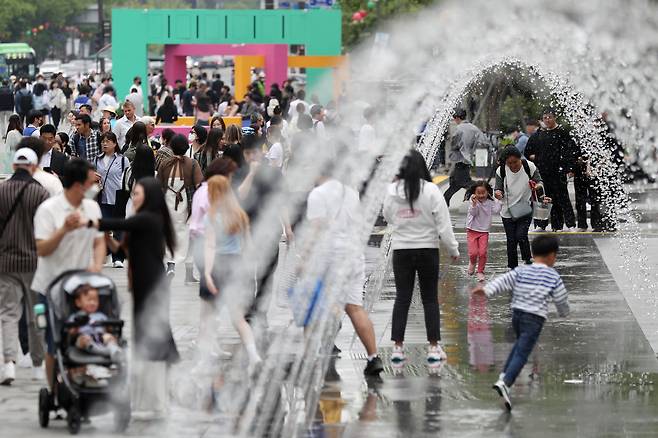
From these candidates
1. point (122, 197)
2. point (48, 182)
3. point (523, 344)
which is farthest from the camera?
point (122, 197)

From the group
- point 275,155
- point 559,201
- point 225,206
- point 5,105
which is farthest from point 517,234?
point 5,105

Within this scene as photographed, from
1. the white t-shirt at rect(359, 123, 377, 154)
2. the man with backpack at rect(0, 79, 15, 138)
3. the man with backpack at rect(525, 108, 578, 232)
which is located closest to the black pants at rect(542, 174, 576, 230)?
the man with backpack at rect(525, 108, 578, 232)

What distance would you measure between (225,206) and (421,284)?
1.68 metres

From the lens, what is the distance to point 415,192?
37.6ft

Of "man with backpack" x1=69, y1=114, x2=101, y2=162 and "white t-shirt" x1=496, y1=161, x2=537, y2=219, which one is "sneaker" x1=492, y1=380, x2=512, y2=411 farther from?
"man with backpack" x1=69, y1=114, x2=101, y2=162

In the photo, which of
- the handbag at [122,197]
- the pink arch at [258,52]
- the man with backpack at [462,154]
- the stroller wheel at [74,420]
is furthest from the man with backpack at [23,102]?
the stroller wheel at [74,420]

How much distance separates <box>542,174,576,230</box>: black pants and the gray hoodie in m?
9.65

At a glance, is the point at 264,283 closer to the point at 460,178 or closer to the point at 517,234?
the point at 517,234

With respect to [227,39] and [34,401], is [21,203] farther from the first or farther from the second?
[227,39]

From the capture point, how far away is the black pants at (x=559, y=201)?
21.1 m

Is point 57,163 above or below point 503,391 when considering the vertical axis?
above

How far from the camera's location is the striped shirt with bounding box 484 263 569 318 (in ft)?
32.9

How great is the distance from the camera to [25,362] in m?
11.5

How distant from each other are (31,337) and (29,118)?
424 inches
